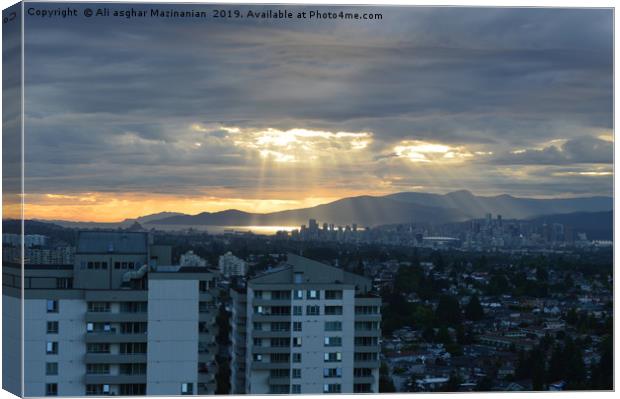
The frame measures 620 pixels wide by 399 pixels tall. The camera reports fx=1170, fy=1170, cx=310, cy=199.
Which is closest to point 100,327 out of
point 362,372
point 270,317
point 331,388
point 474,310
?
point 270,317

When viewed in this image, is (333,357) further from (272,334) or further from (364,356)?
(272,334)

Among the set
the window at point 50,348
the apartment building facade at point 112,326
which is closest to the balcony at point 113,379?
the apartment building facade at point 112,326

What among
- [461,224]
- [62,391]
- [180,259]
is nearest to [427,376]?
[461,224]

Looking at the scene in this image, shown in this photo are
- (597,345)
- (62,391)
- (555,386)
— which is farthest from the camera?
(597,345)

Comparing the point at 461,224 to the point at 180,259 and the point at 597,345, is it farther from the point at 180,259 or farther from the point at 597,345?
the point at 180,259

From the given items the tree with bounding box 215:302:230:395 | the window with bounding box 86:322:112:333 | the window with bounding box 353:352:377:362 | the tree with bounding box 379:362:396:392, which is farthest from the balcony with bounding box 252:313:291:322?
the window with bounding box 86:322:112:333

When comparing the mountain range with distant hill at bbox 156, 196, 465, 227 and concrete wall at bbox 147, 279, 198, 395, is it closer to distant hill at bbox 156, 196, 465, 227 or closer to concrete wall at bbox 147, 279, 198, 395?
Result: distant hill at bbox 156, 196, 465, 227

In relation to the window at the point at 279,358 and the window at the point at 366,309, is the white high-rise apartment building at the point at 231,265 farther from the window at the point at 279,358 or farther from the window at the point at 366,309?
the window at the point at 366,309
